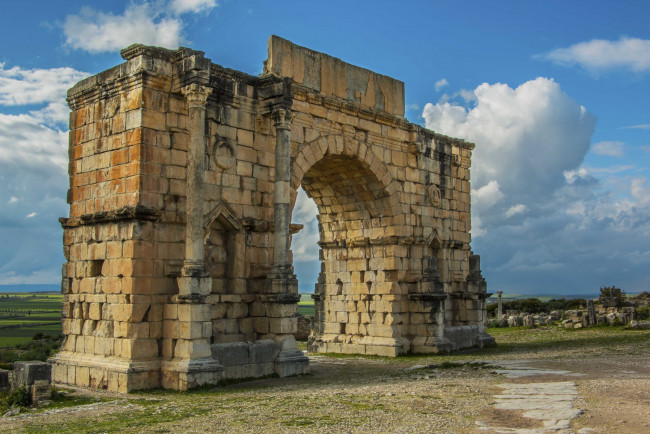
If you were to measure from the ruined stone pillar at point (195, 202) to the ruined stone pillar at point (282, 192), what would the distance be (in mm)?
1797

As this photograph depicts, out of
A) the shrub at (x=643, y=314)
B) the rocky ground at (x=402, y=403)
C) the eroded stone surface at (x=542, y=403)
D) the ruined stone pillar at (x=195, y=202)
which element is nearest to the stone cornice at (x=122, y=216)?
the ruined stone pillar at (x=195, y=202)

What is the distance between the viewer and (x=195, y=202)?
11398mm

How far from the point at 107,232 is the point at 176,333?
7.02 feet

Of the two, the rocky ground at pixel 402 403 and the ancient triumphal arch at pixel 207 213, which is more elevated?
the ancient triumphal arch at pixel 207 213

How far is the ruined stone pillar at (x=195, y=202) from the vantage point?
1113 cm

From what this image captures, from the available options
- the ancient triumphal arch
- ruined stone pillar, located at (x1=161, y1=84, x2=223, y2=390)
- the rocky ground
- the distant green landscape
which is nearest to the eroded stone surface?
the rocky ground

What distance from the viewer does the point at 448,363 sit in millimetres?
13695

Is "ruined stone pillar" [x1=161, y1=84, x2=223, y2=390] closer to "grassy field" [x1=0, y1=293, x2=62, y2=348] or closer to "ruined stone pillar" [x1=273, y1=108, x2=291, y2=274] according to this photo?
"ruined stone pillar" [x1=273, y1=108, x2=291, y2=274]

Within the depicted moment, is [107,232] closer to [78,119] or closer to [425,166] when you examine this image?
[78,119]

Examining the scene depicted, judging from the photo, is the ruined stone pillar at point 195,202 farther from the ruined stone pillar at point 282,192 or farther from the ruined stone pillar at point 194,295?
the ruined stone pillar at point 282,192

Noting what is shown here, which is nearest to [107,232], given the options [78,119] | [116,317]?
[116,317]

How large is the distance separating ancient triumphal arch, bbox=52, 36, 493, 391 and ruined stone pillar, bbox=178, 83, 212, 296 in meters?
0.02

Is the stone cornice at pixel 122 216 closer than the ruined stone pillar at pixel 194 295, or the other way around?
the ruined stone pillar at pixel 194 295

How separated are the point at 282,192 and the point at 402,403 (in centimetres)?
530
